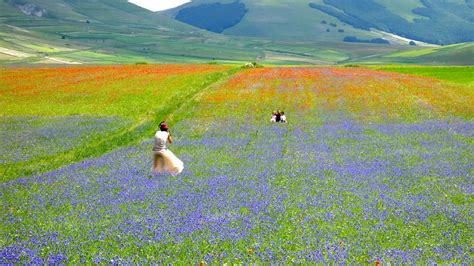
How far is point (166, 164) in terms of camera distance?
1888cm

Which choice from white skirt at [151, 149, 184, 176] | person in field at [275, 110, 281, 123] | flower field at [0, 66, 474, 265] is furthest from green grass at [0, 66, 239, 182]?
person in field at [275, 110, 281, 123]

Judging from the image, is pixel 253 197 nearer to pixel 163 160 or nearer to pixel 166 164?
pixel 166 164

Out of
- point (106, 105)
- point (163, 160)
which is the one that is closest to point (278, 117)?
point (106, 105)

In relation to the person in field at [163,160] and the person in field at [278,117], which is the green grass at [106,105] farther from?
the person in field at [278,117]

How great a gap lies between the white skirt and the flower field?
466mm

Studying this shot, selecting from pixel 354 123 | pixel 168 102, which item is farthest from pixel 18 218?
pixel 168 102

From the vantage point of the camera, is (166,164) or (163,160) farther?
(163,160)

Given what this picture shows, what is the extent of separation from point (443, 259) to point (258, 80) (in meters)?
55.3

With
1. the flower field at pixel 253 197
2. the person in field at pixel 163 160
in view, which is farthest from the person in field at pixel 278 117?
the person in field at pixel 163 160

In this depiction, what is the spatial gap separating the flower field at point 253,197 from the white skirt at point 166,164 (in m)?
0.47

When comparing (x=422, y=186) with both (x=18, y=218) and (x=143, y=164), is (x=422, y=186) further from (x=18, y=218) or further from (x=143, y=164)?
(x=18, y=218)

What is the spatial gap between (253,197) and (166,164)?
15.8ft

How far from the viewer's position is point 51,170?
67.8 ft

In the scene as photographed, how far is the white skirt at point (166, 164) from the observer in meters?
18.8
